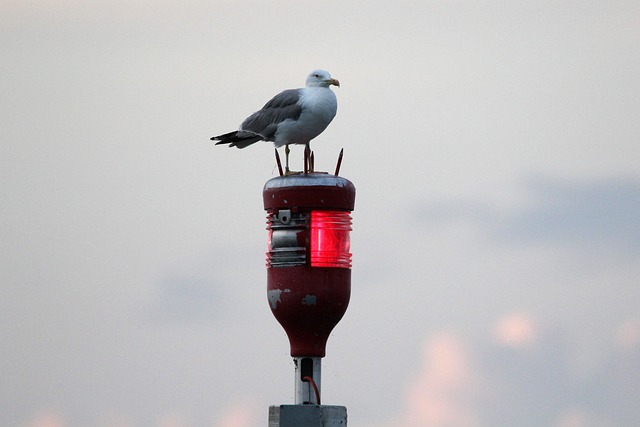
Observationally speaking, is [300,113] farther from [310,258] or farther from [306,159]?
[310,258]

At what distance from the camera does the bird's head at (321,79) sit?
2188 centimetres

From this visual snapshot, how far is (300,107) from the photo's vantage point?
71.7 ft

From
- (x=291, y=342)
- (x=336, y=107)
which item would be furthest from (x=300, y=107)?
(x=291, y=342)

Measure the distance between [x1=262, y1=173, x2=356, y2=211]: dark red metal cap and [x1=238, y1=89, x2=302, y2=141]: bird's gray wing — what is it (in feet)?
3.56

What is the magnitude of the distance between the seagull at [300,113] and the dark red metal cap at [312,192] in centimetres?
66

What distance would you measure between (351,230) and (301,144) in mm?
1749

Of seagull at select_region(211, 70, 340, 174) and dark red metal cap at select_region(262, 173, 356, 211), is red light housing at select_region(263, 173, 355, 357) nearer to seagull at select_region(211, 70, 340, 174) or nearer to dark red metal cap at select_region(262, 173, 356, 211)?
dark red metal cap at select_region(262, 173, 356, 211)

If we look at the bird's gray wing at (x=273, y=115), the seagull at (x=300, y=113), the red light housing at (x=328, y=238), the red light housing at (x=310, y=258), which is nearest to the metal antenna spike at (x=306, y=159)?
the seagull at (x=300, y=113)

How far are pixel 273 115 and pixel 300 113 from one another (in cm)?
63

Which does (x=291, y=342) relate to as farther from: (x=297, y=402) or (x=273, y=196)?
(x=273, y=196)

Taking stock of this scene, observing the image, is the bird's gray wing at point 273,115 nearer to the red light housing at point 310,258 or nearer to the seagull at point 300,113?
the seagull at point 300,113

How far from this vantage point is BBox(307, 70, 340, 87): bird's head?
21875 millimetres

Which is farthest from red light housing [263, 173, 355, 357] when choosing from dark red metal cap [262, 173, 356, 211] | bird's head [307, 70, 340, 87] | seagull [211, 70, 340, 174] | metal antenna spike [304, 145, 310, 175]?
bird's head [307, 70, 340, 87]

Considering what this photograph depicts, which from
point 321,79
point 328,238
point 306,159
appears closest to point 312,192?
point 328,238
